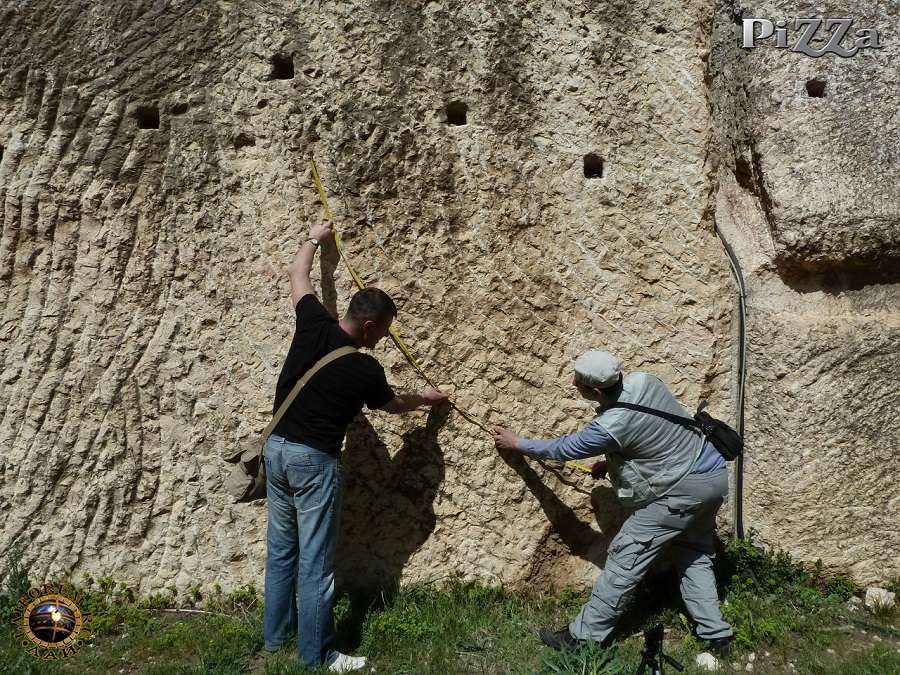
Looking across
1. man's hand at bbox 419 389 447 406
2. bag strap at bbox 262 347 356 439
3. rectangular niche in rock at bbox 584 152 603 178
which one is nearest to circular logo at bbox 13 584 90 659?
bag strap at bbox 262 347 356 439

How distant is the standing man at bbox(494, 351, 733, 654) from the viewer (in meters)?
2.79

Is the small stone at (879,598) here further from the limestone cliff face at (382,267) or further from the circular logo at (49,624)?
the circular logo at (49,624)

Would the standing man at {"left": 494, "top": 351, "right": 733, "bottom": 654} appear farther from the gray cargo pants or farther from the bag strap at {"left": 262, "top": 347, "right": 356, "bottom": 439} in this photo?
the bag strap at {"left": 262, "top": 347, "right": 356, "bottom": 439}

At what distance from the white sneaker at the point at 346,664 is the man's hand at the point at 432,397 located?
3.56 feet

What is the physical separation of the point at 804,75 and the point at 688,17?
2.04 feet

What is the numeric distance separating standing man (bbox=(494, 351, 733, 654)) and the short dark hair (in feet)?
2.69

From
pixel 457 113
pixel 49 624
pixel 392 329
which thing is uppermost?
pixel 457 113

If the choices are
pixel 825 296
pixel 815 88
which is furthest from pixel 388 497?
pixel 815 88

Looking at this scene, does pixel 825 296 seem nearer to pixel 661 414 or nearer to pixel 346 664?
pixel 661 414

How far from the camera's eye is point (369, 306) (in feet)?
9.08

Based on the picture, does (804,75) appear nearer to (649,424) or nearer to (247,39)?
(649,424)

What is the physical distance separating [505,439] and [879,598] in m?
1.94

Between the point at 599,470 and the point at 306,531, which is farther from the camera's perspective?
the point at 599,470

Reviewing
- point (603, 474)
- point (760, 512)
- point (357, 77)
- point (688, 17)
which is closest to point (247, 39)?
point (357, 77)
